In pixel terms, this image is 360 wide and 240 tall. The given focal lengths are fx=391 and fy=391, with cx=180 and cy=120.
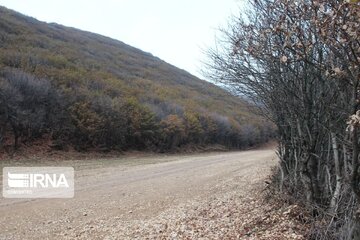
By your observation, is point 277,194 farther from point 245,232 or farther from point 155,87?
point 155,87

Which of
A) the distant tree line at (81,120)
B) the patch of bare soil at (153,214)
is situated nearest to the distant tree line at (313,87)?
the patch of bare soil at (153,214)

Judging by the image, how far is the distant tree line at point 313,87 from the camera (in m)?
3.23

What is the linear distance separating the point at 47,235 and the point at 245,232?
13.8 ft

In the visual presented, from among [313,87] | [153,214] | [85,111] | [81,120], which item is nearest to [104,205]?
[153,214]

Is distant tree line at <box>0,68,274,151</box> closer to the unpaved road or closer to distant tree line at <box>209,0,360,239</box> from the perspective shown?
the unpaved road

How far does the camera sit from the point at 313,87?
6.56 m

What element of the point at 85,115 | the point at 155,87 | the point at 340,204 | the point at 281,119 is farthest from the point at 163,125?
the point at 340,204

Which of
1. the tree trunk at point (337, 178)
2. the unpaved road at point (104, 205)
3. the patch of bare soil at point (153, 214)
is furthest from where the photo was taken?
the unpaved road at point (104, 205)

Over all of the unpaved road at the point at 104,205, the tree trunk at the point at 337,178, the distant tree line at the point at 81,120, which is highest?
the distant tree line at the point at 81,120

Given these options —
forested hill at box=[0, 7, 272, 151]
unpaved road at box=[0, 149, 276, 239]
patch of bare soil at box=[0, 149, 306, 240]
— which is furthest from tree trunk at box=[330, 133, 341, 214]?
forested hill at box=[0, 7, 272, 151]

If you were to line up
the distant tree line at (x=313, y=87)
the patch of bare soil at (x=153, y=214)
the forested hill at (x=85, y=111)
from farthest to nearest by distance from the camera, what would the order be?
1. the forested hill at (x=85, y=111)
2. the patch of bare soil at (x=153, y=214)
3. the distant tree line at (x=313, y=87)

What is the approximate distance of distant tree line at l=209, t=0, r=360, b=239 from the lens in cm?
323

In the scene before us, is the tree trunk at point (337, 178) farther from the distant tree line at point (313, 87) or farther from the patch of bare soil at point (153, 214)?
the patch of bare soil at point (153, 214)

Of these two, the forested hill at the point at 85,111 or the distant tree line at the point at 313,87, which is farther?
the forested hill at the point at 85,111
